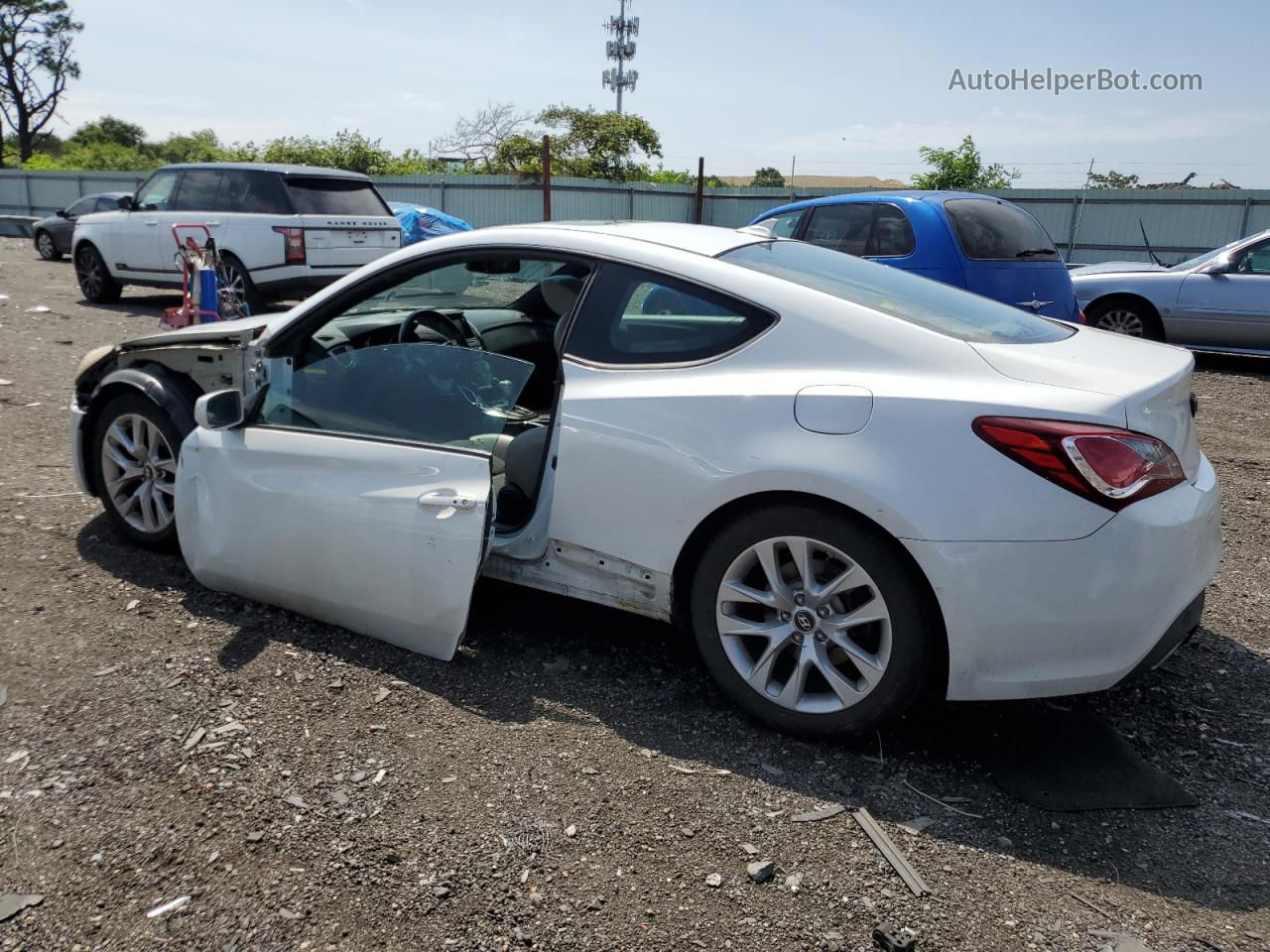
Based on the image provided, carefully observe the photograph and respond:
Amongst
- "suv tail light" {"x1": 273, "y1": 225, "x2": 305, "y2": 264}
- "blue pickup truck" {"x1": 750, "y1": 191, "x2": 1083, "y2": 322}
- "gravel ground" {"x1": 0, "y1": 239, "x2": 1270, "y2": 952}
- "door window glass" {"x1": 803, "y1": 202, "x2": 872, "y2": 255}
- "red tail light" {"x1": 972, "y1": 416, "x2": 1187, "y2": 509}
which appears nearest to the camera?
"gravel ground" {"x1": 0, "y1": 239, "x2": 1270, "y2": 952}

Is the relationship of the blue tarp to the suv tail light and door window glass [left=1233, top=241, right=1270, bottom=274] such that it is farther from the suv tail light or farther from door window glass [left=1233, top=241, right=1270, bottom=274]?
door window glass [left=1233, top=241, right=1270, bottom=274]

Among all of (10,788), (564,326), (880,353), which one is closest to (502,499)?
(564,326)

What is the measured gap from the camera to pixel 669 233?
364 cm

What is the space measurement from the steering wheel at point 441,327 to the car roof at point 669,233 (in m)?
0.59

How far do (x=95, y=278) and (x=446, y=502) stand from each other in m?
12.1

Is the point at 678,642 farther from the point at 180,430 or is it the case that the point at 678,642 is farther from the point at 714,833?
the point at 180,430

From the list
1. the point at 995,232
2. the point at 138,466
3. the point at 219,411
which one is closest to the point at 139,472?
the point at 138,466

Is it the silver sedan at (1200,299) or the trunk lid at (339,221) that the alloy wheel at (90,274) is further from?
the silver sedan at (1200,299)

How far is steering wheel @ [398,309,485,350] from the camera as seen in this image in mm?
4199

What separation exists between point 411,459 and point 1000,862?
2.19m

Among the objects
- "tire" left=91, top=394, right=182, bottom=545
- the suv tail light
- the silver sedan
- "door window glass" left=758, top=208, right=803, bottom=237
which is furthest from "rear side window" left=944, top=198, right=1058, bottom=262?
the suv tail light

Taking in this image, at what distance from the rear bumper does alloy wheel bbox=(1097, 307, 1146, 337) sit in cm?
905

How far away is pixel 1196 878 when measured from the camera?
2.55 m

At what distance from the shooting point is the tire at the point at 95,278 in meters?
13.1
